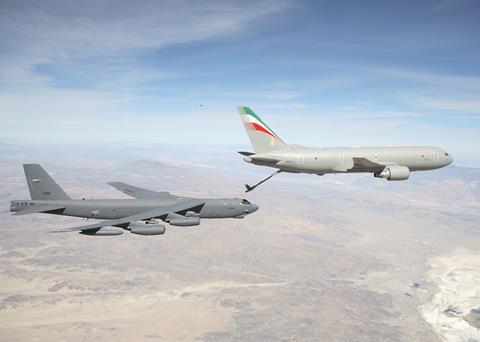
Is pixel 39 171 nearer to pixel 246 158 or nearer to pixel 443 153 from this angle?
pixel 246 158

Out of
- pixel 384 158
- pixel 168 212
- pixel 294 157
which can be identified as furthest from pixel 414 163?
pixel 168 212

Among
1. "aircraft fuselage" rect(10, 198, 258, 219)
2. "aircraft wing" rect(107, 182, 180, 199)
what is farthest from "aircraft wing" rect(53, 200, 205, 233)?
"aircraft wing" rect(107, 182, 180, 199)

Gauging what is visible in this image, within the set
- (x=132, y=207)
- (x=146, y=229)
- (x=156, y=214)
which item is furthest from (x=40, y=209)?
(x=146, y=229)

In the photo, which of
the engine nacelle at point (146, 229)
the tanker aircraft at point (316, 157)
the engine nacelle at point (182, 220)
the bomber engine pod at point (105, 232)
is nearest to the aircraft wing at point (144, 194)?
the engine nacelle at point (182, 220)

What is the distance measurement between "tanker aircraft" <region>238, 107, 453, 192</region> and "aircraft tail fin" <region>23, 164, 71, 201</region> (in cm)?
2717

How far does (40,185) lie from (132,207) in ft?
40.8

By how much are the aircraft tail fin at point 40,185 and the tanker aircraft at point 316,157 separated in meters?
27.2

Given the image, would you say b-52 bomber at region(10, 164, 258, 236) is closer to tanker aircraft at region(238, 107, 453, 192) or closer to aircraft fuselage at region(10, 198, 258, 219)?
aircraft fuselage at region(10, 198, 258, 219)

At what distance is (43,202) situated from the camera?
46875 millimetres

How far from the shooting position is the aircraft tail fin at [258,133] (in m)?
47.1

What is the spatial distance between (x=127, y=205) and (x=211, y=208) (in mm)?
12246

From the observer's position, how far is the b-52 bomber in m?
41.6

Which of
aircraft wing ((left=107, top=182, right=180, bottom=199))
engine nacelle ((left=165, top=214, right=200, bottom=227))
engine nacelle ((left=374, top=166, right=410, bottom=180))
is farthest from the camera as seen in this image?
aircraft wing ((left=107, top=182, right=180, bottom=199))

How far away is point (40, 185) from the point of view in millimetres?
46469
